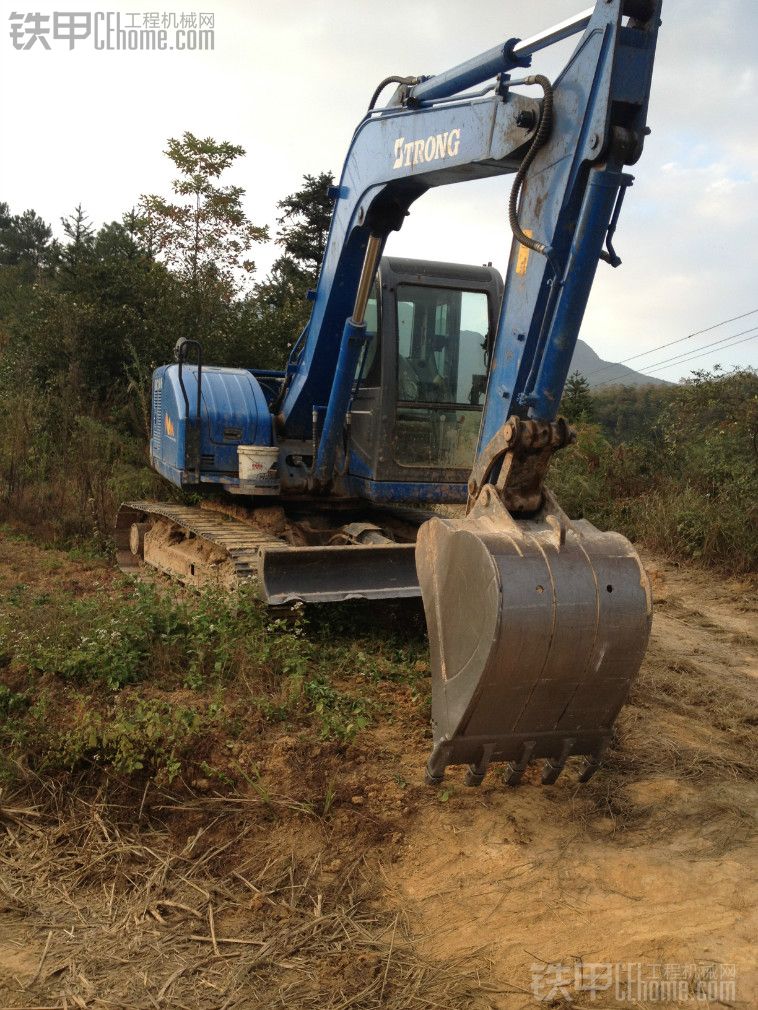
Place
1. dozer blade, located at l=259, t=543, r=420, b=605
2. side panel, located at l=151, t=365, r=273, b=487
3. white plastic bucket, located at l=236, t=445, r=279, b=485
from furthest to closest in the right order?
side panel, located at l=151, t=365, r=273, b=487
white plastic bucket, located at l=236, t=445, r=279, b=485
dozer blade, located at l=259, t=543, r=420, b=605

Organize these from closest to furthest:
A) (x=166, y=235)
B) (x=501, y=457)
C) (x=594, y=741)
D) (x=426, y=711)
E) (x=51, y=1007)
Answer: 1. (x=51, y=1007)
2. (x=594, y=741)
3. (x=501, y=457)
4. (x=426, y=711)
5. (x=166, y=235)

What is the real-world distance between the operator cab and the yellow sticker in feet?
8.48

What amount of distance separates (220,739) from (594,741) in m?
1.71

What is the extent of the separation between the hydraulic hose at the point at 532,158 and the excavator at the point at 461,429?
0.04 feet

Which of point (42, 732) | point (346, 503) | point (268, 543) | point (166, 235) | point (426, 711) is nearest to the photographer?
point (42, 732)

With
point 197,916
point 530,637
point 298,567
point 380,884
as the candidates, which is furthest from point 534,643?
point 298,567

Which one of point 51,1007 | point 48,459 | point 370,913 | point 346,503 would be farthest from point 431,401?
point 48,459

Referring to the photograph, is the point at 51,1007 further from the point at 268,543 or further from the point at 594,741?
the point at 268,543

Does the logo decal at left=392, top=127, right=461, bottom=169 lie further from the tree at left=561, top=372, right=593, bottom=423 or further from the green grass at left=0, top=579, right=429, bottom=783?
the tree at left=561, top=372, right=593, bottom=423

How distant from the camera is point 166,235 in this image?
50.4 feet

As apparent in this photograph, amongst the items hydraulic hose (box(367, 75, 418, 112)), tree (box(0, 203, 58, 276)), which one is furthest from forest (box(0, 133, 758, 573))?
tree (box(0, 203, 58, 276))

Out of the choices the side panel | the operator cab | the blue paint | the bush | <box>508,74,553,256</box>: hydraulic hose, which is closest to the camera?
the blue paint

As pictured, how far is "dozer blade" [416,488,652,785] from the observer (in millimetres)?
2953

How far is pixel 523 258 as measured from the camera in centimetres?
367
